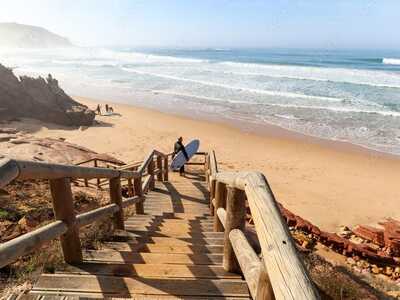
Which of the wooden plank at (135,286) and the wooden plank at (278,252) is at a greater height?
the wooden plank at (278,252)

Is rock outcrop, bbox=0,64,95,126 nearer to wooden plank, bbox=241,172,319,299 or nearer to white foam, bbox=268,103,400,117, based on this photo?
white foam, bbox=268,103,400,117

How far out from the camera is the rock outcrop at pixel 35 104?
20.3 meters

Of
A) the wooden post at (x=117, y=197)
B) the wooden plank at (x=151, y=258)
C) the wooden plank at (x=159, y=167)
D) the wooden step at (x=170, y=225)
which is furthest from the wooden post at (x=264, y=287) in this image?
the wooden plank at (x=159, y=167)

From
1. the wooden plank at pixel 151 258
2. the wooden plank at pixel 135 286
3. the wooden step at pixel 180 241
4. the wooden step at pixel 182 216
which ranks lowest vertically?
the wooden step at pixel 182 216

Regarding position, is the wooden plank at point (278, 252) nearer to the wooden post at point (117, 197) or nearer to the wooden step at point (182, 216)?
the wooden post at point (117, 197)

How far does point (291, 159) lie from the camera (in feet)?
49.2

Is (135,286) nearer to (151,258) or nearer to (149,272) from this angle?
(149,272)

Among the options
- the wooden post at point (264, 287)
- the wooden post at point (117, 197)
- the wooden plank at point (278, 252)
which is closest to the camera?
the wooden plank at point (278, 252)

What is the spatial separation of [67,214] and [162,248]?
1348mm

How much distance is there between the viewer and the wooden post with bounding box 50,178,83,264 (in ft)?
8.96

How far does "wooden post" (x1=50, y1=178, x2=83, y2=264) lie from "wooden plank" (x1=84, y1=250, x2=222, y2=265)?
197 millimetres

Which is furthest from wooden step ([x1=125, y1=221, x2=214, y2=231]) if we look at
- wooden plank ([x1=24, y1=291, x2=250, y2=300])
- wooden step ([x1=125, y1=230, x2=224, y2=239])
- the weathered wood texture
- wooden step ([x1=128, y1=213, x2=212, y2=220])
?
the weathered wood texture

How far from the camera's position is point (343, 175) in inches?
522

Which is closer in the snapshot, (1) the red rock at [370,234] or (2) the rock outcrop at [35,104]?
(1) the red rock at [370,234]
